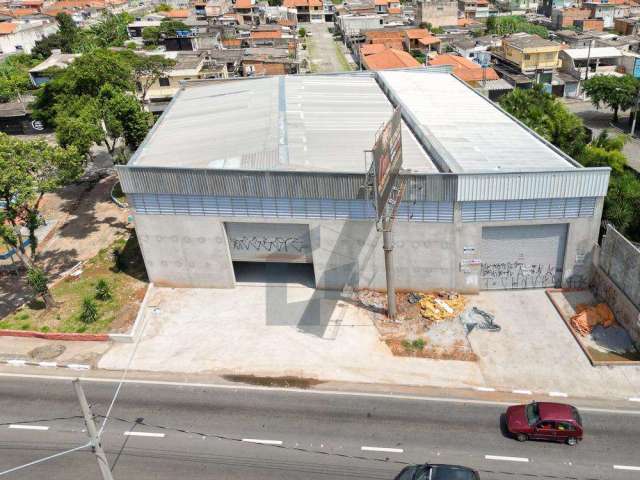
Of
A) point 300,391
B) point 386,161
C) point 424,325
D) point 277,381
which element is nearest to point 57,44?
point 386,161

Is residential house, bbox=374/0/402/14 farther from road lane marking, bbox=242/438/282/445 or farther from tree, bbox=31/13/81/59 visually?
road lane marking, bbox=242/438/282/445

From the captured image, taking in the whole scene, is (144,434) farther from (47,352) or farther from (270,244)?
(270,244)

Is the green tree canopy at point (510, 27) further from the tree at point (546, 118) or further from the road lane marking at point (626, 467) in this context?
the road lane marking at point (626, 467)

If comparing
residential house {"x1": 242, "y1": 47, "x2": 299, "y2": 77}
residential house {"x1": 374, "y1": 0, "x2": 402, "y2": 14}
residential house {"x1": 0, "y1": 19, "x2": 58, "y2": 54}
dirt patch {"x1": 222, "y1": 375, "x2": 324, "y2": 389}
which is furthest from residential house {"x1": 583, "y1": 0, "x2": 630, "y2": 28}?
residential house {"x1": 0, "y1": 19, "x2": 58, "y2": 54}

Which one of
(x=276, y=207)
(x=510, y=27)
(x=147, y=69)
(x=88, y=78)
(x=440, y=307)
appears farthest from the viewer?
(x=510, y=27)

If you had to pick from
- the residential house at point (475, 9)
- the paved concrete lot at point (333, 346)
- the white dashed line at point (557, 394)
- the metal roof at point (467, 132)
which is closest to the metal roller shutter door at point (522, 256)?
the paved concrete lot at point (333, 346)
